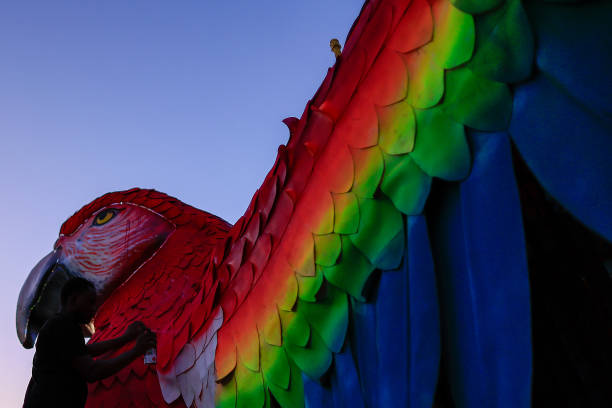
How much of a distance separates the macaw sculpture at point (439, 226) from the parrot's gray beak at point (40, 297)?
1057 millimetres

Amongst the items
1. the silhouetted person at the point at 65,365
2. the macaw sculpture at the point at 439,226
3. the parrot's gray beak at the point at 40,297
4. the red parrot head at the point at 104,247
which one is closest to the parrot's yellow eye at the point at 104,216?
the red parrot head at the point at 104,247

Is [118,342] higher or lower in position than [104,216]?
lower

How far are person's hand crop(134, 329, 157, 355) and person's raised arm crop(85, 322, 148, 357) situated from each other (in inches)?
0.9

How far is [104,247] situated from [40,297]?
0.30 m

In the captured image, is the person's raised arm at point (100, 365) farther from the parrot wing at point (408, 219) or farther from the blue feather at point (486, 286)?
the blue feather at point (486, 286)

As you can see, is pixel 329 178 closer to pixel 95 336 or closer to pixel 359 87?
pixel 359 87

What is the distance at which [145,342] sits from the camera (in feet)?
5.23

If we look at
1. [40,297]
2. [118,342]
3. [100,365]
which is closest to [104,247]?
[40,297]

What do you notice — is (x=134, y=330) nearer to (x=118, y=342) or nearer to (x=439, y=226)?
(x=118, y=342)

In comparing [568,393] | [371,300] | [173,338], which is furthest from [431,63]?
[173,338]

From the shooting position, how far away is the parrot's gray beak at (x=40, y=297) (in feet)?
6.91

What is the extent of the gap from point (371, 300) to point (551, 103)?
0.43 meters

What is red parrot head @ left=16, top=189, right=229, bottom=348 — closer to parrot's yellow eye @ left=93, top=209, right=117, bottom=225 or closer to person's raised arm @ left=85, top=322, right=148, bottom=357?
parrot's yellow eye @ left=93, top=209, right=117, bottom=225

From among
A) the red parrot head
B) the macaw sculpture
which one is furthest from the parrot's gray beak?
the macaw sculpture
